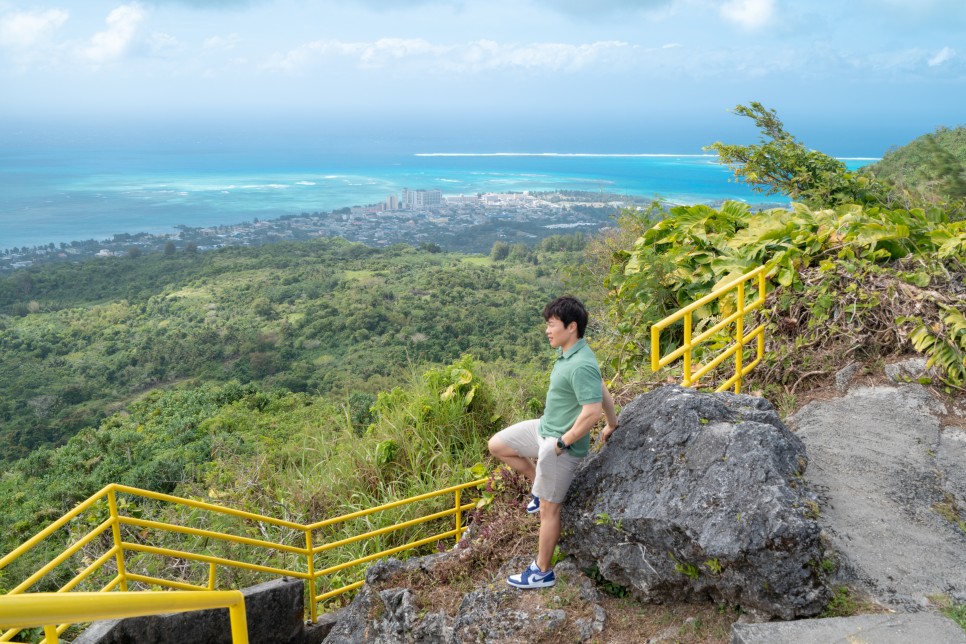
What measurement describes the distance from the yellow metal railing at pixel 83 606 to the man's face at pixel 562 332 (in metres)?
2.16

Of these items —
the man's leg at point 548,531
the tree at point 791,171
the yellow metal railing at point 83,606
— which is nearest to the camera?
the yellow metal railing at point 83,606

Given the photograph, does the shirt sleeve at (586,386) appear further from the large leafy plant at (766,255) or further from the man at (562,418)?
the large leafy plant at (766,255)

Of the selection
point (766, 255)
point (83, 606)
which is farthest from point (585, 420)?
point (766, 255)

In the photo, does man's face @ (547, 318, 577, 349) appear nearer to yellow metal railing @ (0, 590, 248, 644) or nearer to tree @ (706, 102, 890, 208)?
yellow metal railing @ (0, 590, 248, 644)

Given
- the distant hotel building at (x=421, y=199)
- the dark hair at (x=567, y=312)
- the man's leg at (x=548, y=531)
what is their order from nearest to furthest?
1. the dark hair at (x=567, y=312)
2. the man's leg at (x=548, y=531)
3. the distant hotel building at (x=421, y=199)

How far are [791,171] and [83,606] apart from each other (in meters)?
10.7

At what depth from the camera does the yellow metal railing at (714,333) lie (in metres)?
5.17

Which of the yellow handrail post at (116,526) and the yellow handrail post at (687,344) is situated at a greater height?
the yellow handrail post at (687,344)

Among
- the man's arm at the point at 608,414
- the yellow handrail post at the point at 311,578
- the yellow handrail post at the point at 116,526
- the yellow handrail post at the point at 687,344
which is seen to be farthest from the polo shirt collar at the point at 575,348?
the yellow handrail post at the point at 116,526

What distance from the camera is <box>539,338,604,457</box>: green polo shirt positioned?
4.08 meters

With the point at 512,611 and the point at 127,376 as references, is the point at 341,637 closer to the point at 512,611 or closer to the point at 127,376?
the point at 512,611

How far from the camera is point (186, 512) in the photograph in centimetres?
900

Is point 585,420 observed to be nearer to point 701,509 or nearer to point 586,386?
point 586,386

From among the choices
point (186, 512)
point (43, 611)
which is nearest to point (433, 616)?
point (43, 611)
